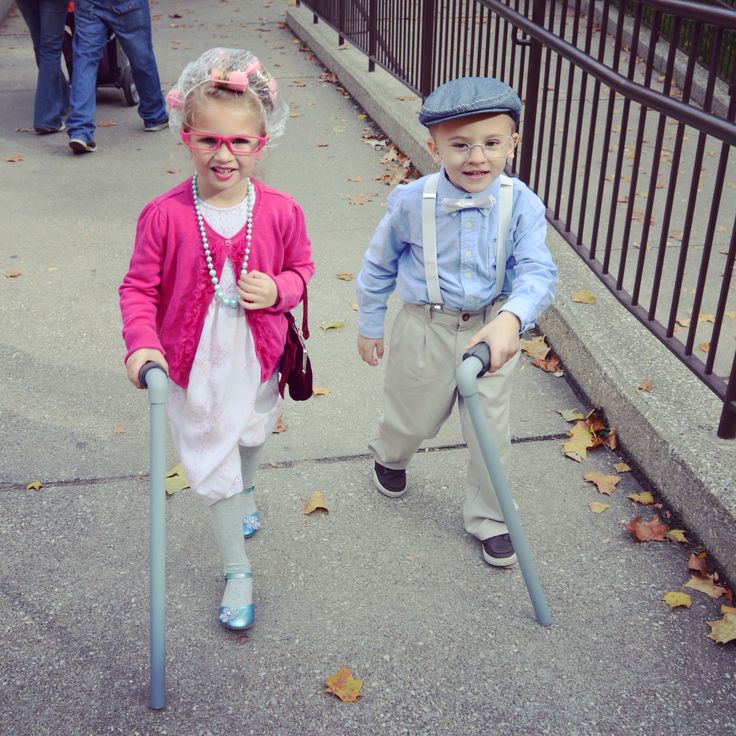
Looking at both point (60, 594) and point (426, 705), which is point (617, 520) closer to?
point (426, 705)

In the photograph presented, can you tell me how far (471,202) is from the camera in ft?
8.36

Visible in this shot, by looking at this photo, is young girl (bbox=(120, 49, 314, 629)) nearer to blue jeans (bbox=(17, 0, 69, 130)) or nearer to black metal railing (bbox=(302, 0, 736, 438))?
black metal railing (bbox=(302, 0, 736, 438))

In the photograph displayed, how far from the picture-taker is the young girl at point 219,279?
Result: 230cm

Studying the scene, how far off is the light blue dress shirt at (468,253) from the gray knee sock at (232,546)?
0.76 meters

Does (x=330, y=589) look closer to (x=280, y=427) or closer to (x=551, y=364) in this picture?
(x=280, y=427)

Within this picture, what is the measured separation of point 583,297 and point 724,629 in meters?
1.84

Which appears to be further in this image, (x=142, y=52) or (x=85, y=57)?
(x=142, y=52)

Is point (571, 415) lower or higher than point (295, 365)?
lower

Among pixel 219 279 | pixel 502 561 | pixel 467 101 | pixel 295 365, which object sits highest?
pixel 467 101

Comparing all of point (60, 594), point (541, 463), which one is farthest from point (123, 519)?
point (541, 463)

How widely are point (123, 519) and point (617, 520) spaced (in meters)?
1.62

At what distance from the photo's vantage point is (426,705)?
7.78 ft

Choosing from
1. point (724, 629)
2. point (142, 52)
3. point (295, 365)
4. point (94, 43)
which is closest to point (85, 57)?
point (94, 43)

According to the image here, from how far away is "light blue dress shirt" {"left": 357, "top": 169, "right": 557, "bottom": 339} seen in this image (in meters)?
2.54
